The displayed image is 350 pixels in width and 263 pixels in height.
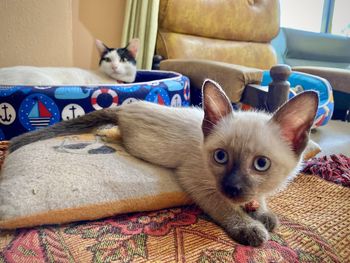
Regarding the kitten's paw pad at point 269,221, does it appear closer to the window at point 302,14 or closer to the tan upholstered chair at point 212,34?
the tan upholstered chair at point 212,34

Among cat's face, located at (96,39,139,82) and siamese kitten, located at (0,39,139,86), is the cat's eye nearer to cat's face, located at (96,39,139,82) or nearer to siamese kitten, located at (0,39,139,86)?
siamese kitten, located at (0,39,139,86)

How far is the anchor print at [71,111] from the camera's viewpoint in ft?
4.60

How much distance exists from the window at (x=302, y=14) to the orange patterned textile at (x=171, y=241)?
3830 mm

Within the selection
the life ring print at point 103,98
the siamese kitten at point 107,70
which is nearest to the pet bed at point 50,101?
the life ring print at point 103,98

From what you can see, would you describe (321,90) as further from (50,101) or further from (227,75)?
(50,101)

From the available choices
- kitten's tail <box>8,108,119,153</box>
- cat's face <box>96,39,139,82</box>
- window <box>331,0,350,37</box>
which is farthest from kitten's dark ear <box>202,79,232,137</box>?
window <box>331,0,350,37</box>

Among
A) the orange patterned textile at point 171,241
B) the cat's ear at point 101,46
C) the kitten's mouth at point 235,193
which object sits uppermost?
the cat's ear at point 101,46

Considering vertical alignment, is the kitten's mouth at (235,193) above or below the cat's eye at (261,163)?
below

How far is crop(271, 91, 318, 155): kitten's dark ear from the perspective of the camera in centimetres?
73


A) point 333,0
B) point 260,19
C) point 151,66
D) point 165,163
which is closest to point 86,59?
point 151,66

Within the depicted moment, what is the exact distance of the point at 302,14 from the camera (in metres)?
4.40

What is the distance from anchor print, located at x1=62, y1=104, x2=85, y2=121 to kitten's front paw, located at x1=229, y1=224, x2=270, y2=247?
0.95 m

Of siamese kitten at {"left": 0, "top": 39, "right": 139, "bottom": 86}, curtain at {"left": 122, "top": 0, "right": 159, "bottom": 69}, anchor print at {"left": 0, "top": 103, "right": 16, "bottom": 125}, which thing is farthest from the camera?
curtain at {"left": 122, "top": 0, "right": 159, "bottom": 69}

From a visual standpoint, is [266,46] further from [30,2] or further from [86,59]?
[30,2]
